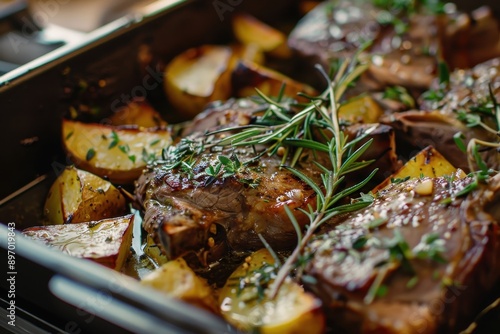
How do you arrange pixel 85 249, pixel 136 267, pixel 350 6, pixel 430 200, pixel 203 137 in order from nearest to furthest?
pixel 430 200
pixel 85 249
pixel 136 267
pixel 203 137
pixel 350 6

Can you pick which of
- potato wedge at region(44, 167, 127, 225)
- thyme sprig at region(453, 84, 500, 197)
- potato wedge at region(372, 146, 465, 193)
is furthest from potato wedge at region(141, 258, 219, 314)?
thyme sprig at region(453, 84, 500, 197)

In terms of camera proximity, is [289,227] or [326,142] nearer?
[289,227]

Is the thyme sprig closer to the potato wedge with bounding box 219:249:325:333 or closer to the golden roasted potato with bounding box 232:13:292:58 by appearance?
the potato wedge with bounding box 219:249:325:333

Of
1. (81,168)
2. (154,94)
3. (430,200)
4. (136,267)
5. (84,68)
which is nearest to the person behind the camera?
(430,200)

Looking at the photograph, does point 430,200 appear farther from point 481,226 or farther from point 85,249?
point 85,249

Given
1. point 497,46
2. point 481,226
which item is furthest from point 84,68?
point 497,46

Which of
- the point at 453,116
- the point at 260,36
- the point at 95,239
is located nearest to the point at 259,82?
the point at 260,36
